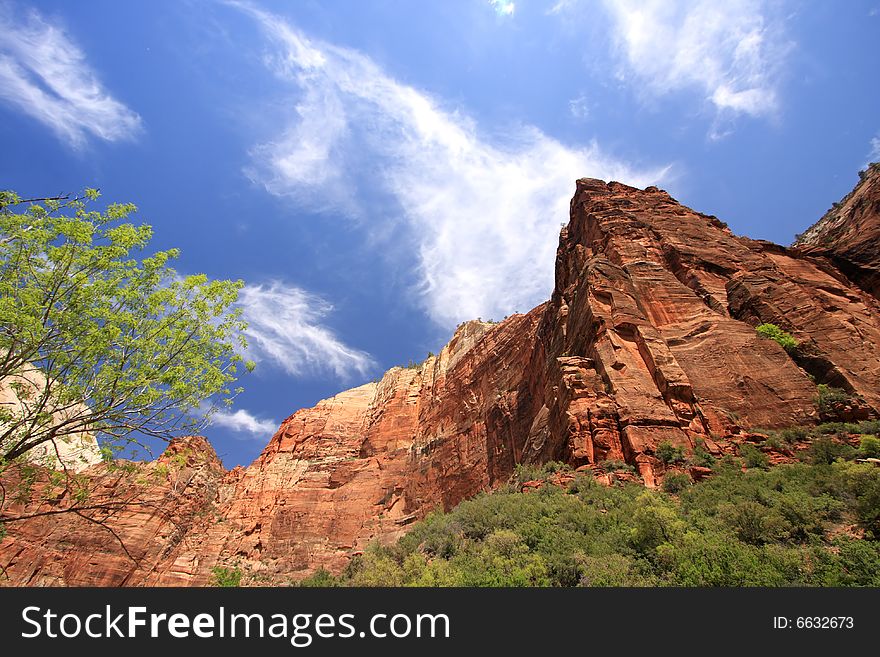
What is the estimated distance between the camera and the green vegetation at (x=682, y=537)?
8.55 m

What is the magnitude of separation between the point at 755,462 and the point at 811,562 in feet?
27.4

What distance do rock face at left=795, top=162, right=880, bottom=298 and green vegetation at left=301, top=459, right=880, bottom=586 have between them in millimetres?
19140

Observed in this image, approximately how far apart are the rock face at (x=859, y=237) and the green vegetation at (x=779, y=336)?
925 cm

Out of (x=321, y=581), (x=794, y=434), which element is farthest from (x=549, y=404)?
(x=321, y=581)

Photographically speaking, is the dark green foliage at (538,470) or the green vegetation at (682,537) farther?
the dark green foliage at (538,470)

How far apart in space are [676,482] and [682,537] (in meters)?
5.38

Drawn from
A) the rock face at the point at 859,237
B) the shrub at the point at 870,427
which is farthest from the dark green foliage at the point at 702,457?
the rock face at the point at 859,237

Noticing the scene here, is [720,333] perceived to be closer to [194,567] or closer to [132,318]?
[132,318]

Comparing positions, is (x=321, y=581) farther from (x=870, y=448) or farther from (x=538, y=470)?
(x=870, y=448)

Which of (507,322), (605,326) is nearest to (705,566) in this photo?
(605,326)

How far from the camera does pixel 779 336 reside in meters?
21.4

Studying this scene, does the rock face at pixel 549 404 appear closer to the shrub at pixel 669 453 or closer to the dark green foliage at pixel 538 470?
the shrub at pixel 669 453

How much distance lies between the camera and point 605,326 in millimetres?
23422

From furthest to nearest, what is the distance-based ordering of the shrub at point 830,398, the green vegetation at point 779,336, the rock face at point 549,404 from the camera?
the green vegetation at point 779,336, the rock face at point 549,404, the shrub at point 830,398
